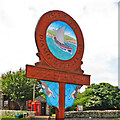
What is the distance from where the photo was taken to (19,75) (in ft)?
126

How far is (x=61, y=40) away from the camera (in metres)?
14.5

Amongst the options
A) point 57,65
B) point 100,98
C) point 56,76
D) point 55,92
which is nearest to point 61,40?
point 57,65

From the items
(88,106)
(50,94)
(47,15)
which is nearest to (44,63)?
(50,94)

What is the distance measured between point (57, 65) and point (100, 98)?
2216 cm

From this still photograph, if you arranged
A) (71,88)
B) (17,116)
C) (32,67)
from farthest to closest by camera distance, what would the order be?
(17,116)
(71,88)
(32,67)

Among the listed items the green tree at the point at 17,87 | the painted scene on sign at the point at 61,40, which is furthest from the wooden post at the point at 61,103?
the green tree at the point at 17,87

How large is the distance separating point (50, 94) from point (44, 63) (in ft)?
6.66

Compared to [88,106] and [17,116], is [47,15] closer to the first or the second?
[17,116]

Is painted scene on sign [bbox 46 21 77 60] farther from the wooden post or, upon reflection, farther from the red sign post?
the wooden post

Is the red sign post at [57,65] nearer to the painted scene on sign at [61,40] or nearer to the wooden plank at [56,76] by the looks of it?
the wooden plank at [56,76]

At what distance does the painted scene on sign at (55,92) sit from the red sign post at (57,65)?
264mm

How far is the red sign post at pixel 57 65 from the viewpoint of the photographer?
1321 centimetres

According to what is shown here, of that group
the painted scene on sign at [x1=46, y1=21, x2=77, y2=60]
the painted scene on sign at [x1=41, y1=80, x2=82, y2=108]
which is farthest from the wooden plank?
the painted scene on sign at [x1=46, y1=21, x2=77, y2=60]

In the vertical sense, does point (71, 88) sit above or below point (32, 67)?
below
